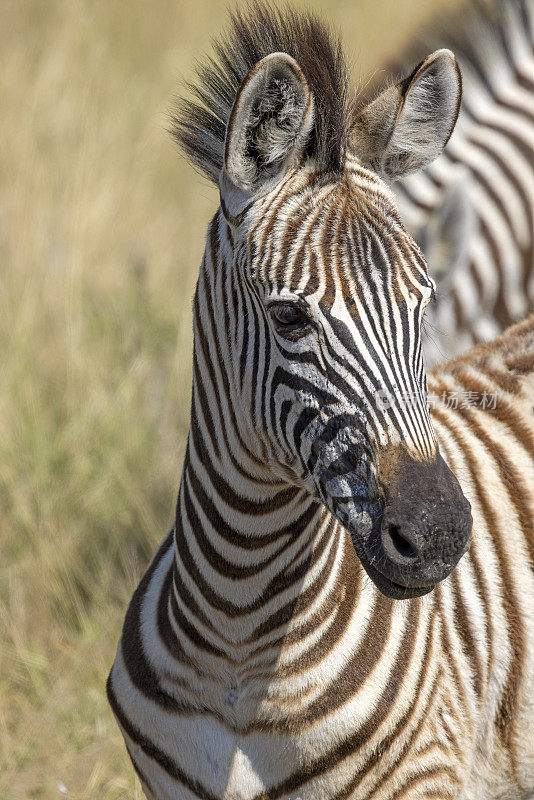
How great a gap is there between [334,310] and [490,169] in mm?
4810

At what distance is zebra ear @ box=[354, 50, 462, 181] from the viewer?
2.44 metres

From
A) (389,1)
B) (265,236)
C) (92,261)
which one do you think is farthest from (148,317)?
(389,1)

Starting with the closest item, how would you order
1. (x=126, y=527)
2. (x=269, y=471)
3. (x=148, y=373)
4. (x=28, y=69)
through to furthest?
(x=269, y=471) → (x=126, y=527) → (x=148, y=373) → (x=28, y=69)

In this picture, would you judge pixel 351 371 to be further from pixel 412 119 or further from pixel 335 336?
pixel 412 119

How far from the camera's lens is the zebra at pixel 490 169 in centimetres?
620

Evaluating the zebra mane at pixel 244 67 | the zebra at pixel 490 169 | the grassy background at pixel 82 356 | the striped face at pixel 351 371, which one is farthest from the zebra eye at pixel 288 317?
the zebra at pixel 490 169

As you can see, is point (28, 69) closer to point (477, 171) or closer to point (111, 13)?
point (111, 13)

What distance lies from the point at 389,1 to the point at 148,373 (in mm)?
8532

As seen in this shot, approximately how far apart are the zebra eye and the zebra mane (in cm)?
47

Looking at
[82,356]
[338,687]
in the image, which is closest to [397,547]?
[338,687]

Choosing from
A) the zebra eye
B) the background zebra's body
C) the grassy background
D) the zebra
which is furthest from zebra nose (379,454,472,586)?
the zebra

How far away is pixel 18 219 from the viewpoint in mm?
→ 7168

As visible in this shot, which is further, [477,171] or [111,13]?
[111,13]

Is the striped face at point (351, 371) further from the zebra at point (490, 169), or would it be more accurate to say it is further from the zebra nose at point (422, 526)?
the zebra at point (490, 169)
